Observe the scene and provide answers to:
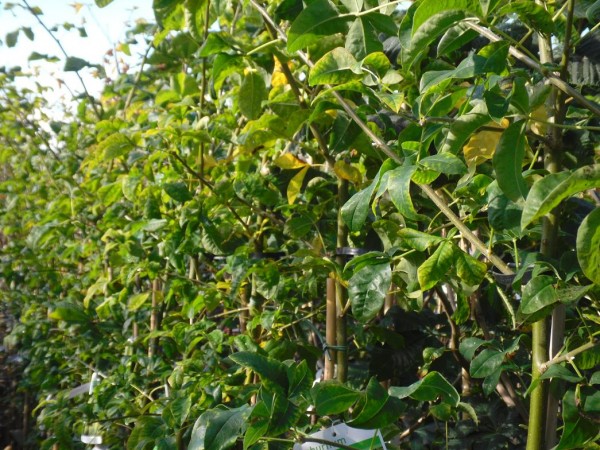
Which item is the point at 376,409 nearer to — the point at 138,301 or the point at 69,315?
the point at 138,301

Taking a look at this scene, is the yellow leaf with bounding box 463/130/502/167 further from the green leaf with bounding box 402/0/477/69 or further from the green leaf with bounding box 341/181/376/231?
the green leaf with bounding box 402/0/477/69

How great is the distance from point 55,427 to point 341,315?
1059mm

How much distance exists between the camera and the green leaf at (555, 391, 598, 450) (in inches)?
41.1

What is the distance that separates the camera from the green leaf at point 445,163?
923 mm

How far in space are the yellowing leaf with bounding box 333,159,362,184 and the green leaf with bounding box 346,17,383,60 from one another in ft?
1.08

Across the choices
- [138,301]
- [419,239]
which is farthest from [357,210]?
[138,301]

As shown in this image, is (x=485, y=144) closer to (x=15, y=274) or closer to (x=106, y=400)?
(x=106, y=400)

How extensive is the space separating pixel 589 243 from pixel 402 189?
0.26 meters

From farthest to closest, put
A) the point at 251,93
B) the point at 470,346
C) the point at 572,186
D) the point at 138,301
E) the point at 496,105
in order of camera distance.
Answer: the point at 138,301 < the point at 251,93 < the point at 470,346 < the point at 496,105 < the point at 572,186

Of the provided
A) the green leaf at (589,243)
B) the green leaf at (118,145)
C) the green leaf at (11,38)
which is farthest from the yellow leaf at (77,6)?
the green leaf at (589,243)

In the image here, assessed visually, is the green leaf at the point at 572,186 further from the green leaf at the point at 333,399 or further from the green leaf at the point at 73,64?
the green leaf at the point at 73,64

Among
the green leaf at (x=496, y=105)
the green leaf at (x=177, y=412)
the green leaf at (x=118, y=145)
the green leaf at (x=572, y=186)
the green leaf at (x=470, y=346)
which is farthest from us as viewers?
the green leaf at (x=118, y=145)

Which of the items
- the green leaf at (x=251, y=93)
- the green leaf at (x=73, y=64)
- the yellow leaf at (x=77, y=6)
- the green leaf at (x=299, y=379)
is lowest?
the green leaf at (x=299, y=379)

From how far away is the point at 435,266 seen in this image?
1045 millimetres
